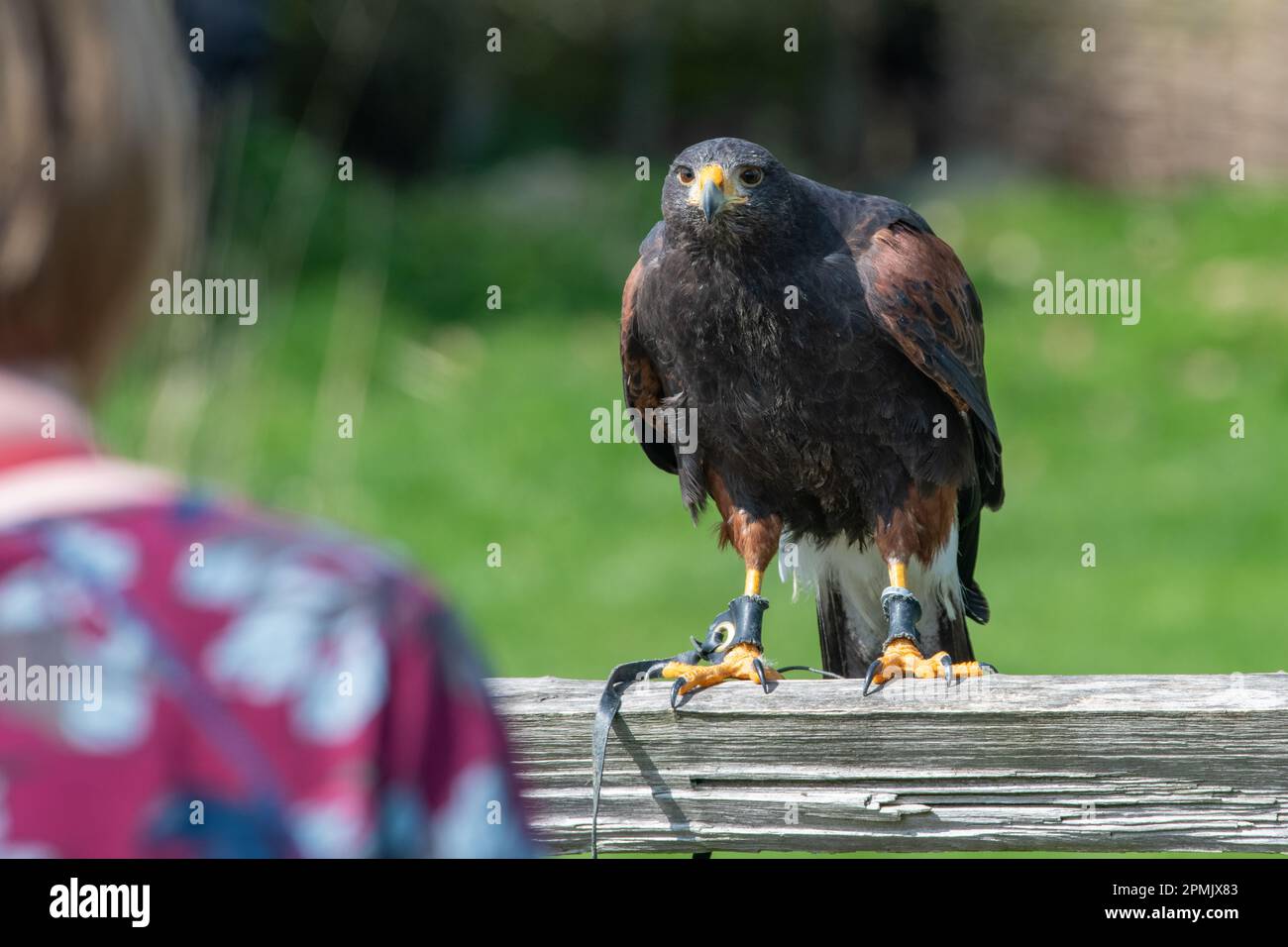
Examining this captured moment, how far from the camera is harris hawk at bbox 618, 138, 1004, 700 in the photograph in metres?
3.75

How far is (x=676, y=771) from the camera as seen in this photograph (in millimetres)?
2707

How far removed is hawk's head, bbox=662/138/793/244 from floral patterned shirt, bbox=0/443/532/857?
2.78 m

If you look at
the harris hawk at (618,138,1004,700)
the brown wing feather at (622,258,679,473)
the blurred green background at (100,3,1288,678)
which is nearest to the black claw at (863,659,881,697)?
the harris hawk at (618,138,1004,700)

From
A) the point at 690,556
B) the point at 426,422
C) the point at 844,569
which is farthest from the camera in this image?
the point at 426,422

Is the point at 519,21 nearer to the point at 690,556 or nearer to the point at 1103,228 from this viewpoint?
the point at 1103,228

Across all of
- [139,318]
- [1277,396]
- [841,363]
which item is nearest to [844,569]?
[841,363]

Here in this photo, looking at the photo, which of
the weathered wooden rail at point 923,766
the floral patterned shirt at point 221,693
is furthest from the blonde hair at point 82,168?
the weathered wooden rail at point 923,766

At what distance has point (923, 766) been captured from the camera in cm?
259

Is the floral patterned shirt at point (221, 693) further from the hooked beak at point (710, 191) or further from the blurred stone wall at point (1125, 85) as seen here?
the blurred stone wall at point (1125, 85)

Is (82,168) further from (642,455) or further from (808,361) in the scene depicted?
(642,455)

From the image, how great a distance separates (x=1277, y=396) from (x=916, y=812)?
1002 cm

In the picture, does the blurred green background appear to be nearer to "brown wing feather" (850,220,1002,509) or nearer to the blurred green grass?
the blurred green grass

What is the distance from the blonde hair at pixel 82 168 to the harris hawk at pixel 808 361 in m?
2.59

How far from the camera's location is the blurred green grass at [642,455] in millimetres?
9031
